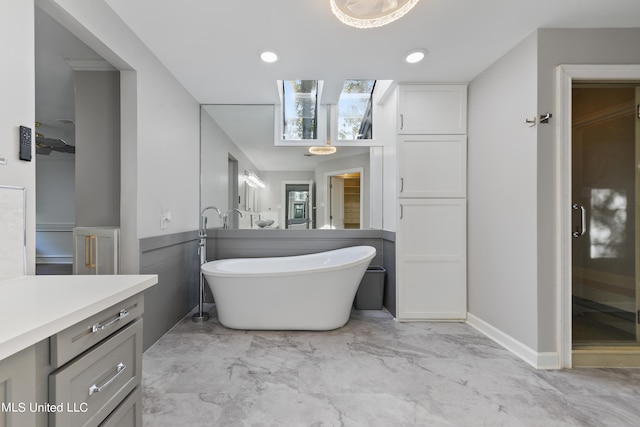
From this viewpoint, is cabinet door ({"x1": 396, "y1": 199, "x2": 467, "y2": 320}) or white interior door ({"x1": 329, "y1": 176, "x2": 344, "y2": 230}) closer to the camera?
cabinet door ({"x1": 396, "y1": 199, "x2": 467, "y2": 320})

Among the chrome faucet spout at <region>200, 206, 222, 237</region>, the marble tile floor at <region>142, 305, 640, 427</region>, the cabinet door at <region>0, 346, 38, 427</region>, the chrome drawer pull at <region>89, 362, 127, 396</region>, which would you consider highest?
the chrome faucet spout at <region>200, 206, 222, 237</region>

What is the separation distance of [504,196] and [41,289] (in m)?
2.80

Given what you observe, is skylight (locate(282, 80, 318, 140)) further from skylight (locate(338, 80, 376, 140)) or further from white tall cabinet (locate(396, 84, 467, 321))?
white tall cabinet (locate(396, 84, 467, 321))

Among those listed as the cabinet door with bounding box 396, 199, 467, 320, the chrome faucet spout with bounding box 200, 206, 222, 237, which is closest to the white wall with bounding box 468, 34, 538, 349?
the cabinet door with bounding box 396, 199, 467, 320

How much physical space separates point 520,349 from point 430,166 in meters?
1.67

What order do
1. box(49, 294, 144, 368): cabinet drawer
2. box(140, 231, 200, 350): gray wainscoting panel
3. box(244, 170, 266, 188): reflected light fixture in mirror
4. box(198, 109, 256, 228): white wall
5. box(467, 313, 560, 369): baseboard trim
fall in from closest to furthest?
box(49, 294, 144, 368): cabinet drawer
box(467, 313, 560, 369): baseboard trim
box(140, 231, 200, 350): gray wainscoting panel
box(198, 109, 256, 228): white wall
box(244, 170, 266, 188): reflected light fixture in mirror

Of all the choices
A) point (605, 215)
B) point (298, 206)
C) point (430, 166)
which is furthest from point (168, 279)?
point (605, 215)

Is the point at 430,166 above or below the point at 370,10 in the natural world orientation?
below

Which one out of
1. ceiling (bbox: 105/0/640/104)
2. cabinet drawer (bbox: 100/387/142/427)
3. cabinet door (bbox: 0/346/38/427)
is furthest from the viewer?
ceiling (bbox: 105/0/640/104)

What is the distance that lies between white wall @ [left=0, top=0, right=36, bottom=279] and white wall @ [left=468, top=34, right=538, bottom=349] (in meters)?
2.86

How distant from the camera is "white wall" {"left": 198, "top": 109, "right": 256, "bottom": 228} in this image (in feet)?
10.9

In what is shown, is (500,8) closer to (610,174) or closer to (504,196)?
(504,196)

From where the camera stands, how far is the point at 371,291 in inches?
124

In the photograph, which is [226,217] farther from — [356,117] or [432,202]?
[432,202]
